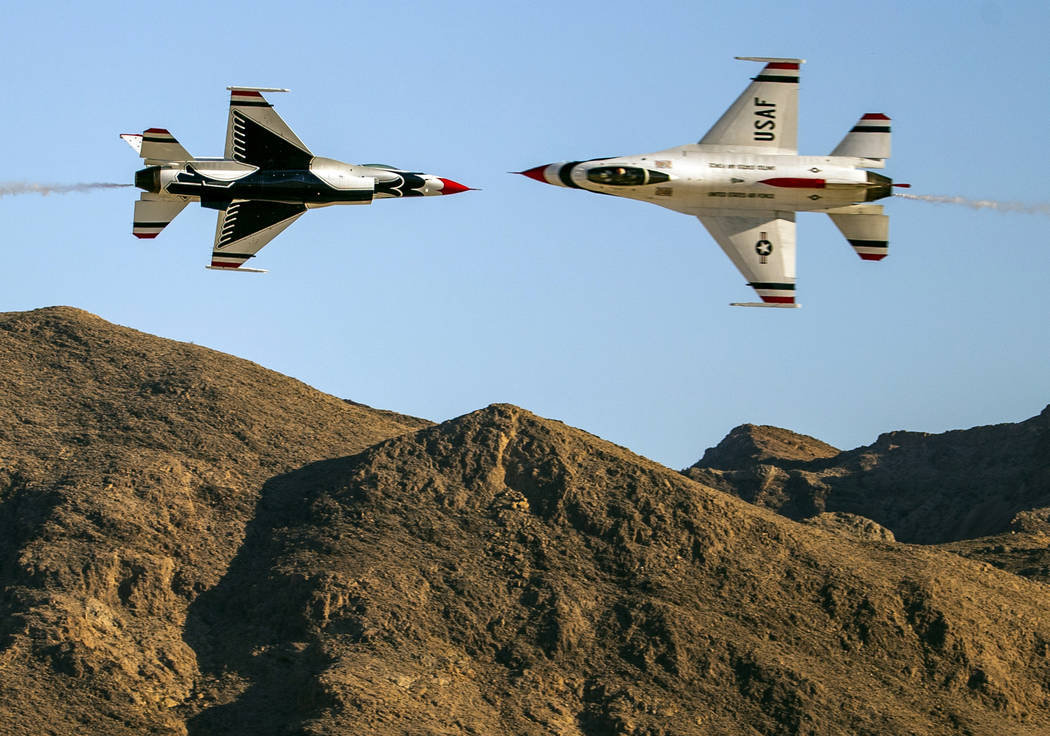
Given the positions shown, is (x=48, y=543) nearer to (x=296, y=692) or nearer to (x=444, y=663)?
(x=296, y=692)

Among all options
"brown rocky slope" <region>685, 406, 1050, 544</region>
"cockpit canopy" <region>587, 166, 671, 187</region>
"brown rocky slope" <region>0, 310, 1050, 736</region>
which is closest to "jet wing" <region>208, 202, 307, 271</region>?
"cockpit canopy" <region>587, 166, 671, 187</region>

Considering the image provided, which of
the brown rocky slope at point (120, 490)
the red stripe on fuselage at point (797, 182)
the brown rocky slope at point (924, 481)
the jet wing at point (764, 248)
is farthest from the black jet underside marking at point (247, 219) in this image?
the brown rocky slope at point (924, 481)

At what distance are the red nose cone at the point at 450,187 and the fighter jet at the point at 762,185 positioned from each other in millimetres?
2323

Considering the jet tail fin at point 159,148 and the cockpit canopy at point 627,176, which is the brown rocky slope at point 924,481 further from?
the jet tail fin at point 159,148

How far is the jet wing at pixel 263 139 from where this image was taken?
48000mm

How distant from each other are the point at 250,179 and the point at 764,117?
51.2 feet

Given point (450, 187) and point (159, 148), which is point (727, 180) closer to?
point (450, 187)

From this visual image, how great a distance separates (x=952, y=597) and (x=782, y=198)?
16569 millimetres

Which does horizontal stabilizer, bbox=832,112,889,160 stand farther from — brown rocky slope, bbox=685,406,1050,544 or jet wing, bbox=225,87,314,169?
brown rocky slope, bbox=685,406,1050,544

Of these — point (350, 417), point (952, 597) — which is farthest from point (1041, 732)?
point (350, 417)

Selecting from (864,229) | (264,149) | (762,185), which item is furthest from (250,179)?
(864,229)

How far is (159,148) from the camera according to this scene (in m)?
47.9

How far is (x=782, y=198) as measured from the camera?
47250 millimetres

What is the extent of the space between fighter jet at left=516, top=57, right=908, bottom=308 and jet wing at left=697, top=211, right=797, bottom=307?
0.10ft
